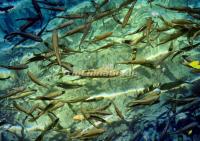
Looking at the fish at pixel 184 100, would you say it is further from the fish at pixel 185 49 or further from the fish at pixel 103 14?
the fish at pixel 103 14

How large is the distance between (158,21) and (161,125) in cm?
193

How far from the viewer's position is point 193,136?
377 cm

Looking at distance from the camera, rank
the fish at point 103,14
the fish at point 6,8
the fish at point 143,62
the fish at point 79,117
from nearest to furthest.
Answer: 1. the fish at point 79,117
2. the fish at point 143,62
3. the fish at point 103,14
4. the fish at point 6,8

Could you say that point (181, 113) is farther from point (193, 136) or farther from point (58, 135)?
point (58, 135)

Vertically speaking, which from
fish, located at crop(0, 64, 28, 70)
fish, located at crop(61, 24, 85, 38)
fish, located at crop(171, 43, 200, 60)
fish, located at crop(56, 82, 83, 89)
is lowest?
fish, located at crop(56, 82, 83, 89)

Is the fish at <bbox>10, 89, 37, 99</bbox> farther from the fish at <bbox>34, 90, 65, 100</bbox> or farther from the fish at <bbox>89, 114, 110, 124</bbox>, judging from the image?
the fish at <bbox>89, 114, 110, 124</bbox>

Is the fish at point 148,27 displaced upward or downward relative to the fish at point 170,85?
upward

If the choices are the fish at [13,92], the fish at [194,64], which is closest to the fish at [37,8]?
the fish at [13,92]

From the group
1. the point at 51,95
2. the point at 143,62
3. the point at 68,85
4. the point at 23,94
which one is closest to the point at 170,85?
the point at 143,62

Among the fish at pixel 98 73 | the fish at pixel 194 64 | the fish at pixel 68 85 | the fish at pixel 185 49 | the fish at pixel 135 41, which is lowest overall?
the fish at pixel 68 85

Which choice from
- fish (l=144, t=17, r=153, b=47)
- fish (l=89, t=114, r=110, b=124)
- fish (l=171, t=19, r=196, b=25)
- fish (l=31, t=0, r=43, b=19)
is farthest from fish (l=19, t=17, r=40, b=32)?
fish (l=171, t=19, r=196, b=25)

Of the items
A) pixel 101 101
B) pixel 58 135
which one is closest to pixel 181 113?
pixel 101 101

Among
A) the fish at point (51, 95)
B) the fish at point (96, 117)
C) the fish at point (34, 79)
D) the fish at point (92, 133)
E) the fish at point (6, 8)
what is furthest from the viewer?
the fish at point (6, 8)

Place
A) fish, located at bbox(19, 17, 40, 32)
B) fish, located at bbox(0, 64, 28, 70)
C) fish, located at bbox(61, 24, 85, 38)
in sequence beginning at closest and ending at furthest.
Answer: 1. fish, located at bbox(0, 64, 28, 70)
2. fish, located at bbox(61, 24, 85, 38)
3. fish, located at bbox(19, 17, 40, 32)
